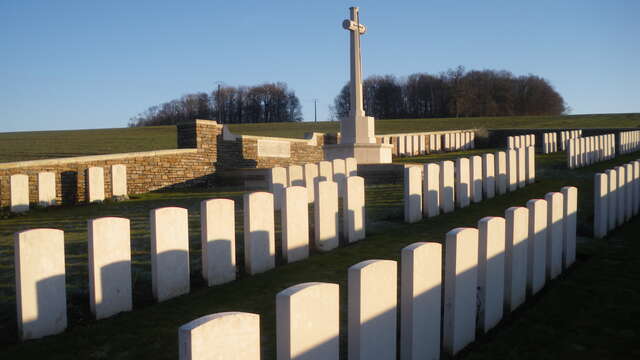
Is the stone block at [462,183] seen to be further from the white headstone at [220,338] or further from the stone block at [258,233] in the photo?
the white headstone at [220,338]

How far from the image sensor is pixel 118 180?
11.5m

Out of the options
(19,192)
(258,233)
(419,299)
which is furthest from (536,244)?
(19,192)

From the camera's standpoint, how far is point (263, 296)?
4.16 meters

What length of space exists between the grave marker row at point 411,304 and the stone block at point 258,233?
1.98 metres


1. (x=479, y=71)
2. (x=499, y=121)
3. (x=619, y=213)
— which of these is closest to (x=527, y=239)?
(x=619, y=213)

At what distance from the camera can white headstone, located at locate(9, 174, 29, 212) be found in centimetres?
966

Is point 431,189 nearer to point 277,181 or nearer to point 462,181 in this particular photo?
point 462,181

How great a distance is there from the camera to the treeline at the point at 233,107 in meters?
69.9

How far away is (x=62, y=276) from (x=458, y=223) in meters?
4.82

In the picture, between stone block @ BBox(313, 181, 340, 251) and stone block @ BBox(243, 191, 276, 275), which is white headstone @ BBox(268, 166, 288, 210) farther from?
stone block @ BBox(243, 191, 276, 275)

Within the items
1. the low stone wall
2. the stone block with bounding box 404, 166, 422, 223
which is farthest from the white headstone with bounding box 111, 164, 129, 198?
the stone block with bounding box 404, 166, 422, 223

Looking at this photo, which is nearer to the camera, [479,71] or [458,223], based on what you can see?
→ [458,223]

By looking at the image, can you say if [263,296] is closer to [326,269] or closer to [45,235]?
[326,269]

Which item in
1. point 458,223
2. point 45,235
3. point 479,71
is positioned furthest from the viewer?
point 479,71
